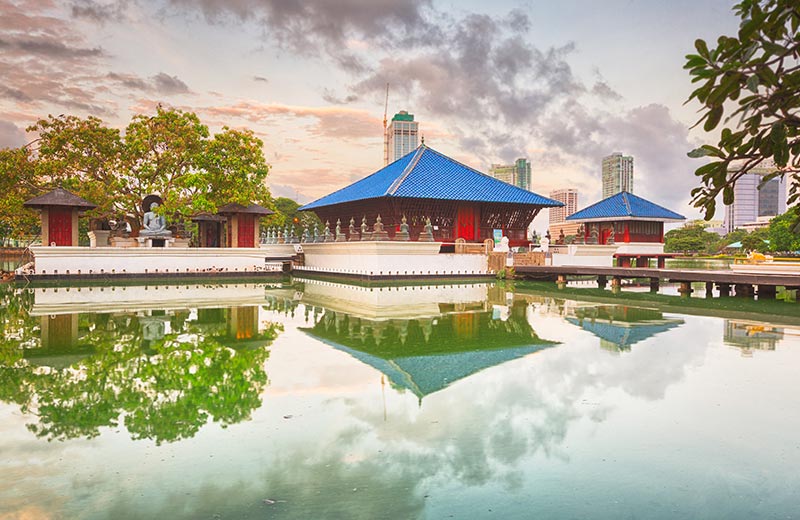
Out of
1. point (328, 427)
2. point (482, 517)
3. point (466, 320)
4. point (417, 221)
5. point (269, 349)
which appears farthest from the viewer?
point (417, 221)

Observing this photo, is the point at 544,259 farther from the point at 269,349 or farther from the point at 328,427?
the point at 328,427

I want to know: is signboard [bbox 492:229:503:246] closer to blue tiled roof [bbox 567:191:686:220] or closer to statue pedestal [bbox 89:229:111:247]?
blue tiled roof [bbox 567:191:686:220]

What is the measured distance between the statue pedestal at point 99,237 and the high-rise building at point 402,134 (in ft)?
145

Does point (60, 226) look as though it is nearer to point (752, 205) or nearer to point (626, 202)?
point (626, 202)

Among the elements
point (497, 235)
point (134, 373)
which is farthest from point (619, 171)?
point (134, 373)

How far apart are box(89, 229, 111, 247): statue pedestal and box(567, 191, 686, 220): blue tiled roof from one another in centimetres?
2787

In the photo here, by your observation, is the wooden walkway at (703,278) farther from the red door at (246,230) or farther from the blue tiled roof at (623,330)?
the red door at (246,230)

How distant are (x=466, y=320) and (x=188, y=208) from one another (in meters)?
19.5

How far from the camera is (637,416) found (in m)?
5.13

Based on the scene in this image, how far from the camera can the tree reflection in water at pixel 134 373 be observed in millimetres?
5035

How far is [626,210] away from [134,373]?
32.7 metres

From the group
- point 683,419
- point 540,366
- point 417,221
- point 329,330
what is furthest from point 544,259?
point 683,419

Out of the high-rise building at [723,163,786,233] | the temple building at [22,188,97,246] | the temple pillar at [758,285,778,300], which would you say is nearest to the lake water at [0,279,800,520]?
the temple pillar at [758,285,778,300]

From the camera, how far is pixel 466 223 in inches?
1171
